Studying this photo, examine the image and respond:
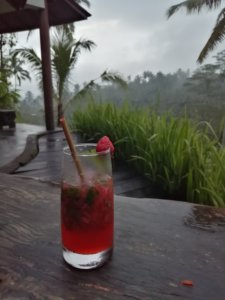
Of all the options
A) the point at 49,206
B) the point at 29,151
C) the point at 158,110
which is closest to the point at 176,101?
the point at 158,110

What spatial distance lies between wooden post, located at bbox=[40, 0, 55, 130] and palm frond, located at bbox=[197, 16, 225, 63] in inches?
208

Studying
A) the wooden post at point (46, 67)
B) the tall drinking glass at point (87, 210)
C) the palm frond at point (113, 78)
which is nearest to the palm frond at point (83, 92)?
the palm frond at point (113, 78)

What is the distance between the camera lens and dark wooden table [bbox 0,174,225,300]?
1.91 ft

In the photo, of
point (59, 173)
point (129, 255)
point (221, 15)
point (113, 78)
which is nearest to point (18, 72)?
point (113, 78)

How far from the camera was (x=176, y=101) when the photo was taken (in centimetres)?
328

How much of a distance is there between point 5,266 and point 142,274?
269 millimetres

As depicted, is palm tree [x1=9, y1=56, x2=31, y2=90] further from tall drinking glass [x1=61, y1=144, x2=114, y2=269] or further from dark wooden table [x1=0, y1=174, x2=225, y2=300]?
tall drinking glass [x1=61, y1=144, x2=114, y2=269]

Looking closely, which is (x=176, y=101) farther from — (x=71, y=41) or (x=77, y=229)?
(x=71, y=41)

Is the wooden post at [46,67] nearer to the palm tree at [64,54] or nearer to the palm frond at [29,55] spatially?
the palm tree at [64,54]

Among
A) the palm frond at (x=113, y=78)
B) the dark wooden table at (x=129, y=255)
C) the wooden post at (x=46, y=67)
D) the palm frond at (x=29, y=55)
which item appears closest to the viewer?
the dark wooden table at (x=129, y=255)

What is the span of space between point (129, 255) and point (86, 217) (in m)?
0.14

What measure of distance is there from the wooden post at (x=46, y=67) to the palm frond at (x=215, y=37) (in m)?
5.29

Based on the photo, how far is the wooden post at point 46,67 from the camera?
17.2 feet

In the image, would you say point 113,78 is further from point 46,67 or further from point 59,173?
point 59,173
